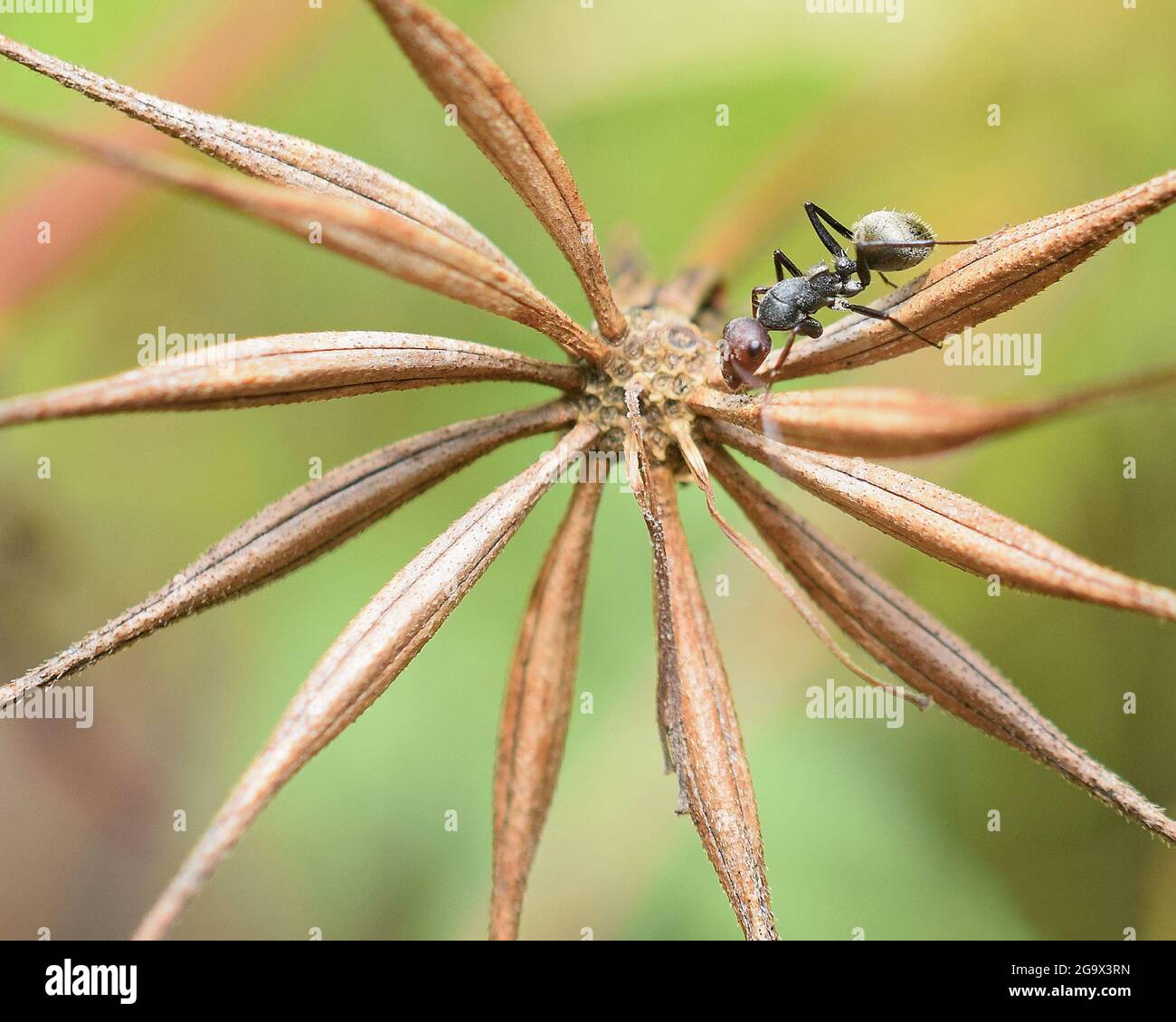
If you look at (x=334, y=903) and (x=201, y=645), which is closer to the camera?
(x=334, y=903)

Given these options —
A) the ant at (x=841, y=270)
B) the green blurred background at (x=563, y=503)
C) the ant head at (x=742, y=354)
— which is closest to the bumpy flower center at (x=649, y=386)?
the ant head at (x=742, y=354)

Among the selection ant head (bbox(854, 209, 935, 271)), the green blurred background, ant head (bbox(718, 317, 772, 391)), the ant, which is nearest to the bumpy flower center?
ant head (bbox(718, 317, 772, 391))

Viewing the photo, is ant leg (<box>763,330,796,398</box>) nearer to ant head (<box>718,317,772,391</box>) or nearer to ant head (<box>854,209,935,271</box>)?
ant head (<box>718,317,772,391</box>)

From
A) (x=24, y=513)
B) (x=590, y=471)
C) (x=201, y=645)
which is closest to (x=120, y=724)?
(x=201, y=645)

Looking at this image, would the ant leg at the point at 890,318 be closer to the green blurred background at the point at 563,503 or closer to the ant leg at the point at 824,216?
the ant leg at the point at 824,216

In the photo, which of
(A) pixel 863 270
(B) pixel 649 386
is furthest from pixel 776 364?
(A) pixel 863 270

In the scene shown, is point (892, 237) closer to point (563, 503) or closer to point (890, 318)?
point (890, 318)

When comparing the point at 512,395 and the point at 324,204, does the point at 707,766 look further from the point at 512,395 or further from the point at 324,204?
the point at 512,395

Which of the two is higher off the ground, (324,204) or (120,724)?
(324,204)
